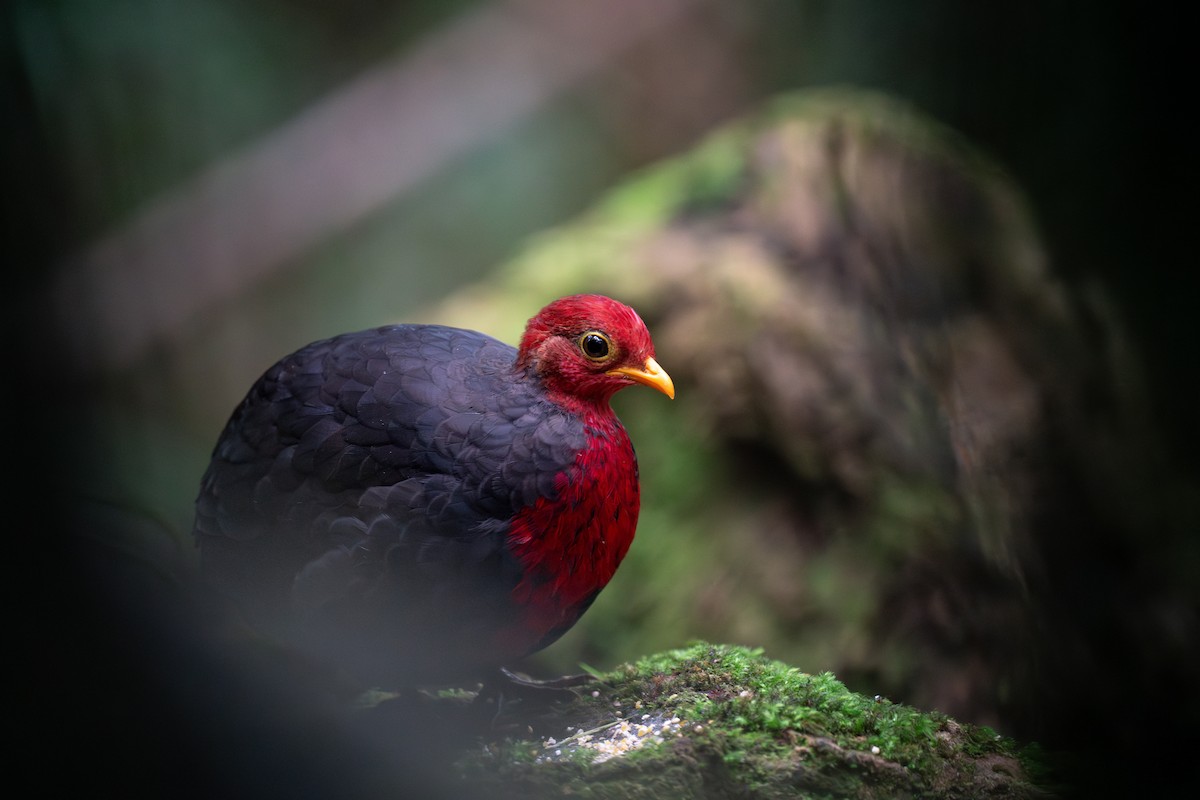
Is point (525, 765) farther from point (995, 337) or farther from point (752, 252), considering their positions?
point (752, 252)

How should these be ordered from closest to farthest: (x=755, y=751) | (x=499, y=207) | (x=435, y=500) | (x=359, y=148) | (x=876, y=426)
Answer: (x=755, y=751) < (x=435, y=500) < (x=876, y=426) < (x=359, y=148) < (x=499, y=207)

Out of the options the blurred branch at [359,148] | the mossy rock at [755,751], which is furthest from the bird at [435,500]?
the blurred branch at [359,148]

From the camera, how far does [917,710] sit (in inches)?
92.2

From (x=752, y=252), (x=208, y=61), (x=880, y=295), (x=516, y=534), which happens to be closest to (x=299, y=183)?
(x=208, y=61)

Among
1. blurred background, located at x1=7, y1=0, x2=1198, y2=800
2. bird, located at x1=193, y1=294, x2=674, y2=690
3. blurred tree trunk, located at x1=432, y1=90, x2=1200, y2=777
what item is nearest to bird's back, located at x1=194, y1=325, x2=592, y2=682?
bird, located at x1=193, y1=294, x2=674, y2=690

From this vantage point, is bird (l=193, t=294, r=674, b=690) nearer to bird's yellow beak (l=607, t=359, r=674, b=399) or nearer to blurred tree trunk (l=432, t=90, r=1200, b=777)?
bird's yellow beak (l=607, t=359, r=674, b=399)

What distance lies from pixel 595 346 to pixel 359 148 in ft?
13.7

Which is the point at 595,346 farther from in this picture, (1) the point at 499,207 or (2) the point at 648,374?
(1) the point at 499,207

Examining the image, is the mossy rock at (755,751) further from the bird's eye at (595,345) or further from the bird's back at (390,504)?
the bird's eye at (595,345)

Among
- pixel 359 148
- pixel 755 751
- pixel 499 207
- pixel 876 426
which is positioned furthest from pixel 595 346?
pixel 499 207

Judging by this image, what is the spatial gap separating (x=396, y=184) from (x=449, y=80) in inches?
32.5

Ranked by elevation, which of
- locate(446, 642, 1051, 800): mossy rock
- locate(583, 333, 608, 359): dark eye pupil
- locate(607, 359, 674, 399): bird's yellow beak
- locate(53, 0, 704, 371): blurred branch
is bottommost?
locate(446, 642, 1051, 800): mossy rock

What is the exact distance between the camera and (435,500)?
2.23m

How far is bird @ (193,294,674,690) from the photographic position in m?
2.22
